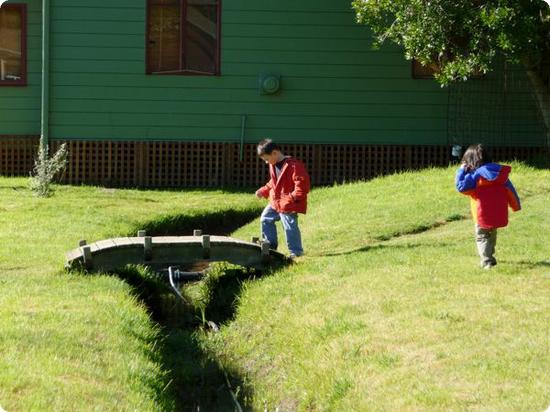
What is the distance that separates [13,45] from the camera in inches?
755

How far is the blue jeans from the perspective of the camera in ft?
38.4

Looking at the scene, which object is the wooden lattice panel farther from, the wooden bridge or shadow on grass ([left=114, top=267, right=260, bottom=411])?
the wooden bridge

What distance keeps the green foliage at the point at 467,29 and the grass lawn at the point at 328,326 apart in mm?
2471

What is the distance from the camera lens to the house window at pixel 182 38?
18938mm

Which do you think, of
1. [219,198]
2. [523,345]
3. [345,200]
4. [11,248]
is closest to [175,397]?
[523,345]

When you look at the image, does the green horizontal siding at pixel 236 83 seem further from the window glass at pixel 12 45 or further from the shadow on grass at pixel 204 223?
the shadow on grass at pixel 204 223

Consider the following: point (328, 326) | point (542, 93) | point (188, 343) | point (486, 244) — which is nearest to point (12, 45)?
point (542, 93)

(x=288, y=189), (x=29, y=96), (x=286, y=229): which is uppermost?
(x=29, y=96)

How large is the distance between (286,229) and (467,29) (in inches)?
230

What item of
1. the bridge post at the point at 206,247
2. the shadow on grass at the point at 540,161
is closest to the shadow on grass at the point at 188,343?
the bridge post at the point at 206,247

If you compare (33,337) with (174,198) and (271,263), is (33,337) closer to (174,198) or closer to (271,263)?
(271,263)

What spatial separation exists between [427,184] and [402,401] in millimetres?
9677

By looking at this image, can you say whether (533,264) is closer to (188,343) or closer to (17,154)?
(188,343)

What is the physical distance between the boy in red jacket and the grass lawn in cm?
34
